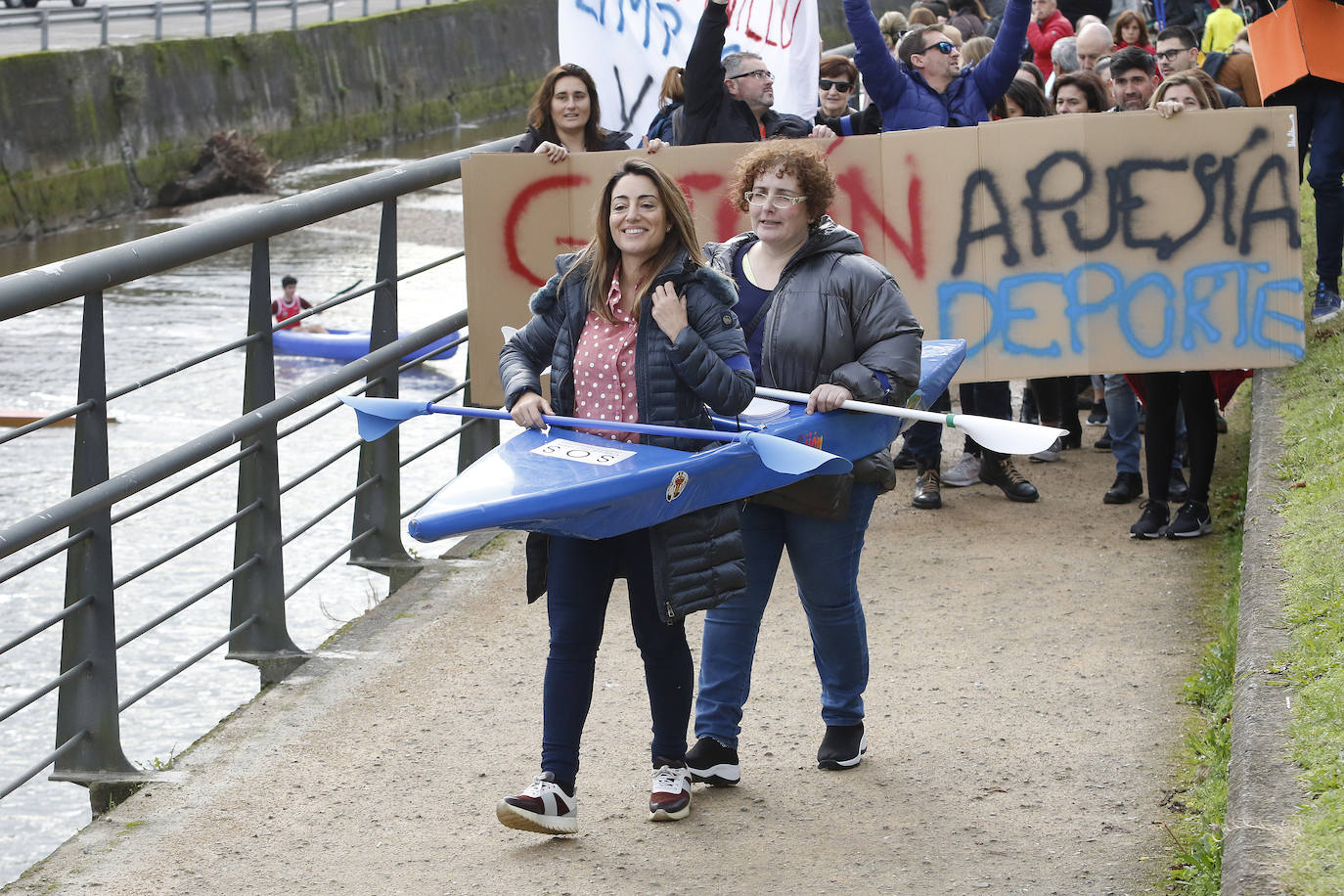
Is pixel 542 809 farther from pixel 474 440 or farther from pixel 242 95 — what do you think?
pixel 242 95

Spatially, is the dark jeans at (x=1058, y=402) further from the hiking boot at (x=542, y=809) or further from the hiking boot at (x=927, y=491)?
the hiking boot at (x=542, y=809)

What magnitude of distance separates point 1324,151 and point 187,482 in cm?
552

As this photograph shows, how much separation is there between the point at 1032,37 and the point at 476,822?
33.7ft

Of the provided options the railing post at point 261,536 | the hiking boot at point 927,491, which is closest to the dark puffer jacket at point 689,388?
the railing post at point 261,536

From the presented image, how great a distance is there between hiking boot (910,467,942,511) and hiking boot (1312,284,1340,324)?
2044mm

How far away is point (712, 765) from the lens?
495 centimetres

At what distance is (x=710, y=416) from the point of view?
4656 millimetres

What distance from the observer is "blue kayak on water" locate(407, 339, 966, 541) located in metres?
4.22

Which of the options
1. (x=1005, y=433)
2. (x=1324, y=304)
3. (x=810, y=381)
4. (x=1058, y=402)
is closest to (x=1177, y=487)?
(x=1058, y=402)

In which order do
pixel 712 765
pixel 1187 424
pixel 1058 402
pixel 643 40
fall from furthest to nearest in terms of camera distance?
1. pixel 643 40
2. pixel 1058 402
3. pixel 1187 424
4. pixel 712 765

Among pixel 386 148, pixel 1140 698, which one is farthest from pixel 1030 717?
pixel 386 148

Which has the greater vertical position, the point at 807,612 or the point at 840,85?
the point at 840,85

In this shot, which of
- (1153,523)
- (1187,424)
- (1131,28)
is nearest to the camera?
(1153,523)

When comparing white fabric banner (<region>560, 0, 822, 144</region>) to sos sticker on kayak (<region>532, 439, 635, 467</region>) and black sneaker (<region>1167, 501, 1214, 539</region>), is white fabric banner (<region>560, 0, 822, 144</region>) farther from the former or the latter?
sos sticker on kayak (<region>532, 439, 635, 467</region>)
